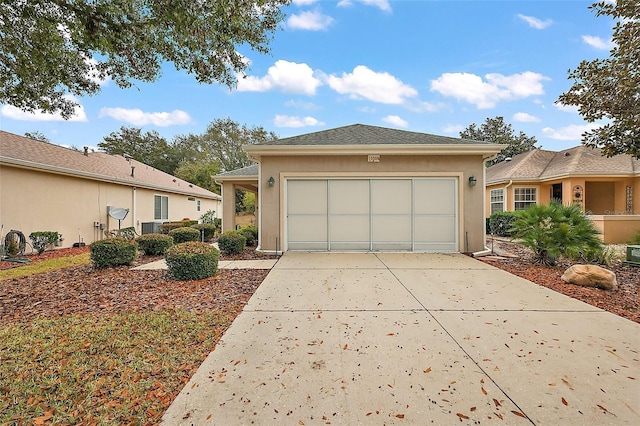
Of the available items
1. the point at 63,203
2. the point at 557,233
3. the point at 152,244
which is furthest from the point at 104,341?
the point at 63,203

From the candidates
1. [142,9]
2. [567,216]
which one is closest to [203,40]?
[142,9]

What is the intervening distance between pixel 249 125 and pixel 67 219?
25.9 meters

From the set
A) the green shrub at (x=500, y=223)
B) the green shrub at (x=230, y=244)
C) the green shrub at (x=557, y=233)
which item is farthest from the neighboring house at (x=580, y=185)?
the green shrub at (x=230, y=244)

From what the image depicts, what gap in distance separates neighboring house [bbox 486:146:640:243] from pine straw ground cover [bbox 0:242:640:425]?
5774mm

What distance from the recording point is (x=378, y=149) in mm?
8352

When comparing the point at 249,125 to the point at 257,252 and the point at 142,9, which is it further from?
the point at 142,9

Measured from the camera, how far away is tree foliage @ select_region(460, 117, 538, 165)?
3055cm

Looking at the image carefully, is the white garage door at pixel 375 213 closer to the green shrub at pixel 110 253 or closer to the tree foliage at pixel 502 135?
the green shrub at pixel 110 253

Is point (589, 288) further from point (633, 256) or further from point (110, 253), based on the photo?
point (110, 253)

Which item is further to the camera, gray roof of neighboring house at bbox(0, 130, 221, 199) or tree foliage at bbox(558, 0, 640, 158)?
gray roof of neighboring house at bbox(0, 130, 221, 199)

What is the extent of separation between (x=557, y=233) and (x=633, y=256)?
217cm

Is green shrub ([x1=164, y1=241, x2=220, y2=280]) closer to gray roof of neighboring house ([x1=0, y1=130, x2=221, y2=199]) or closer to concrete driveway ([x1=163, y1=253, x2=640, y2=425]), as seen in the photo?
concrete driveway ([x1=163, y1=253, x2=640, y2=425])

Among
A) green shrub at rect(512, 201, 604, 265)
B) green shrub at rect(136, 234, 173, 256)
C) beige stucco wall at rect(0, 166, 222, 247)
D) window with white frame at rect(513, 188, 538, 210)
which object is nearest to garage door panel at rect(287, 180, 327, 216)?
green shrub at rect(136, 234, 173, 256)

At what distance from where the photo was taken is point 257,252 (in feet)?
29.0
